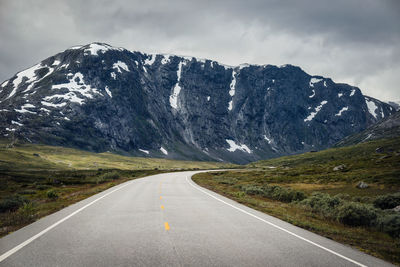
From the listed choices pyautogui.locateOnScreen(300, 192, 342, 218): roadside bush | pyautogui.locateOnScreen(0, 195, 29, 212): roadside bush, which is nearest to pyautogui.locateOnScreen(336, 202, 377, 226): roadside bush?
pyautogui.locateOnScreen(300, 192, 342, 218): roadside bush

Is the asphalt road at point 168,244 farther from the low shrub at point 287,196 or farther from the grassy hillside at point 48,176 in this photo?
the low shrub at point 287,196

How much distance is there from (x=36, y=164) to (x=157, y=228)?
134449mm

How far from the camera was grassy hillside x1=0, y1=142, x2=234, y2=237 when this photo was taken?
21.6m

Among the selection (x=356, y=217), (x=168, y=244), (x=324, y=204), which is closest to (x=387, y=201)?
(x=324, y=204)

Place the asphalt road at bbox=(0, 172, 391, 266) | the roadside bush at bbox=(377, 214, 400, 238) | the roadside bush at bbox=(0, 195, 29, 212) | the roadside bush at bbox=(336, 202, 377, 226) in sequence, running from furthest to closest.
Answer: the roadside bush at bbox=(0, 195, 29, 212)
the roadside bush at bbox=(336, 202, 377, 226)
the roadside bush at bbox=(377, 214, 400, 238)
the asphalt road at bbox=(0, 172, 391, 266)

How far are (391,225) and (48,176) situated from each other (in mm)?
69620

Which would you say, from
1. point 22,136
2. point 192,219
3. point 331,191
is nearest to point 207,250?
point 192,219

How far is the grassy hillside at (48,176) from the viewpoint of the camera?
21648mm

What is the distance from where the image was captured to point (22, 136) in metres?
191

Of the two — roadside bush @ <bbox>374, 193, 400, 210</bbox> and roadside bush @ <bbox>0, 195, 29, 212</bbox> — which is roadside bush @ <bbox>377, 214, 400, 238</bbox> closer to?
roadside bush @ <bbox>374, 193, 400, 210</bbox>

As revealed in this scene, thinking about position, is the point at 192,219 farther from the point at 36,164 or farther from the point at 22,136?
the point at 22,136

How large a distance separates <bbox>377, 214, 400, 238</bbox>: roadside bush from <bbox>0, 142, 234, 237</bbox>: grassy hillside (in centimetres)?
1499

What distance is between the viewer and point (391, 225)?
12.8 meters

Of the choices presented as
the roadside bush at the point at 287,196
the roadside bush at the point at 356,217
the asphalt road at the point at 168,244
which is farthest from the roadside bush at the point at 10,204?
the roadside bush at the point at 287,196
